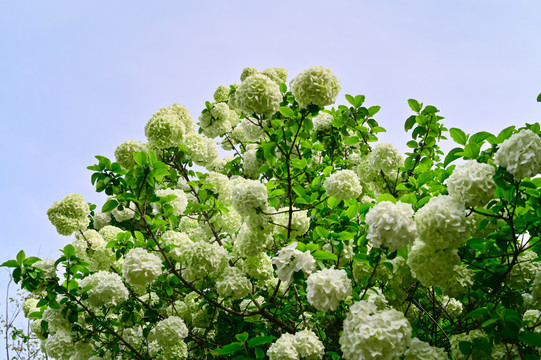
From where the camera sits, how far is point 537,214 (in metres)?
2.47

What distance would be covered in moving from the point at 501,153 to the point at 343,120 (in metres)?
1.96

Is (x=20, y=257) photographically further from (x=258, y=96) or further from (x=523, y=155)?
(x=523, y=155)

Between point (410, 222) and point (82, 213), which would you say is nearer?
point (410, 222)

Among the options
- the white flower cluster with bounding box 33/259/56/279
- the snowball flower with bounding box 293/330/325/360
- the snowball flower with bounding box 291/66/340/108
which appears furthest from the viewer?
the white flower cluster with bounding box 33/259/56/279

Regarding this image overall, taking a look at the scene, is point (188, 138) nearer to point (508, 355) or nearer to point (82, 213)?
point (82, 213)

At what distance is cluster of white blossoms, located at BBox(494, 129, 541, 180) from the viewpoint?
2.00 m

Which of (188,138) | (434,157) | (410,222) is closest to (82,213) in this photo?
(188,138)

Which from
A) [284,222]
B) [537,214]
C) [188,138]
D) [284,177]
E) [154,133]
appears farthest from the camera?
[188,138]

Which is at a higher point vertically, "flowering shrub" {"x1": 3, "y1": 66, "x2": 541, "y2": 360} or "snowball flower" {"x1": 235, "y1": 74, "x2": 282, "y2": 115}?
"snowball flower" {"x1": 235, "y1": 74, "x2": 282, "y2": 115}

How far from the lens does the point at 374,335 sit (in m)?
2.08

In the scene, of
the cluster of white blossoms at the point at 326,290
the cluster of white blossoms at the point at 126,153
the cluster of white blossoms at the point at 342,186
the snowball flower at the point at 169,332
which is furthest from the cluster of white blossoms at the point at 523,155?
the cluster of white blossoms at the point at 126,153

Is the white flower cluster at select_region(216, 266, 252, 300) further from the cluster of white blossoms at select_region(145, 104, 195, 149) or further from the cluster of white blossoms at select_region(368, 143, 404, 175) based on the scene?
the cluster of white blossoms at select_region(368, 143, 404, 175)

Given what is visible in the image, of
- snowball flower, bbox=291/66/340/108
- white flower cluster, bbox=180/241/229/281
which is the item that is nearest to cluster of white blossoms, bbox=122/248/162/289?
white flower cluster, bbox=180/241/229/281

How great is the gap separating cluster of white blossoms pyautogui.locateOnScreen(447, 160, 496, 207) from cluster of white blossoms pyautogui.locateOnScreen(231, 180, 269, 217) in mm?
1469
